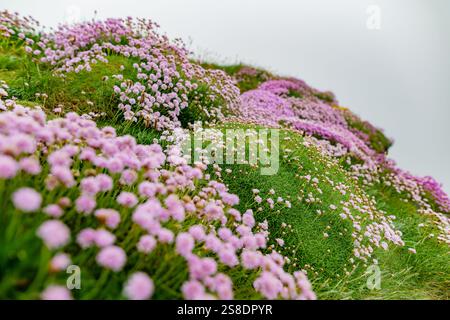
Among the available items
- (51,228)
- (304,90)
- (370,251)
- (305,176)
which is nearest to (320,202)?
(305,176)

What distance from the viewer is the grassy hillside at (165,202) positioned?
7.64 feet

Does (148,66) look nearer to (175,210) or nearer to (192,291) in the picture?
(175,210)

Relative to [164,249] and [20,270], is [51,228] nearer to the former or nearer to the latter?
[20,270]

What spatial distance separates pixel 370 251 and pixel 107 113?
17.1 feet

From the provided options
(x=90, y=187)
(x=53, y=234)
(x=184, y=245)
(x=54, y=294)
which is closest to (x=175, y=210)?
(x=184, y=245)

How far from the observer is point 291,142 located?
25.4 feet

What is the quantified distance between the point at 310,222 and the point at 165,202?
3.56 m

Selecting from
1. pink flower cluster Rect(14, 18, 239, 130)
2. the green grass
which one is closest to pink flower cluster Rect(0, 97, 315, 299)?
the green grass

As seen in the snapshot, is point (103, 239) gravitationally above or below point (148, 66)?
below

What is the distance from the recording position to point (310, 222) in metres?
5.83

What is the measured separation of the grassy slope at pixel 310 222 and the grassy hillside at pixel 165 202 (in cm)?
3

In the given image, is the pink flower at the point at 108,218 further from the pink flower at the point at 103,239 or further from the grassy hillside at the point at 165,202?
the pink flower at the point at 103,239

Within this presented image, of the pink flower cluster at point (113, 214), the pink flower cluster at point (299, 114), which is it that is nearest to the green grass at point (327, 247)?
the pink flower cluster at point (113, 214)

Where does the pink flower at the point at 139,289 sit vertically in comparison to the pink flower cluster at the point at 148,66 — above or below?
below
